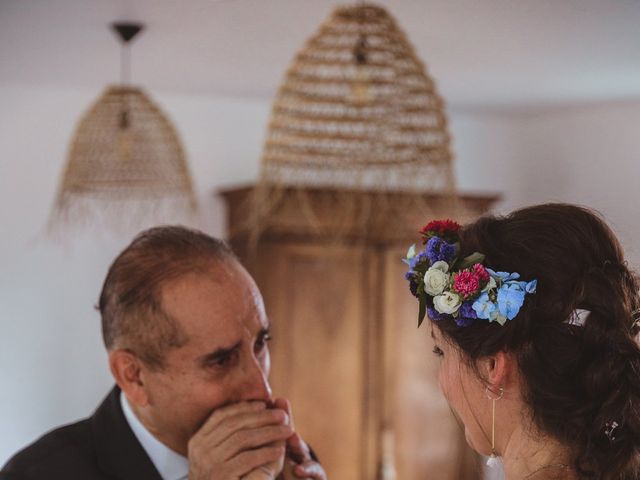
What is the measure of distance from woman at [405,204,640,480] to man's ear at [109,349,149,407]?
2.23 ft

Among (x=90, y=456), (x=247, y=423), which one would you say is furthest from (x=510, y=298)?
(x=90, y=456)

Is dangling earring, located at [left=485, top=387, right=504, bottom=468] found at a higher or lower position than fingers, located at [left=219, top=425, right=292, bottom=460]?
higher

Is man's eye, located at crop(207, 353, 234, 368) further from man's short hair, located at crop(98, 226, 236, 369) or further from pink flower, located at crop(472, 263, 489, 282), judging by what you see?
pink flower, located at crop(472, 263, 489, 282)

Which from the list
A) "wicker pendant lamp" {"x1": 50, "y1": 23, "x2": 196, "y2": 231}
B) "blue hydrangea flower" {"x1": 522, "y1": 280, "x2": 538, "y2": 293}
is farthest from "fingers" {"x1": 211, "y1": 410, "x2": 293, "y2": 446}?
"wicker pendant lamp" {"x1": 50, "y1": 23, "x2": 196, "y2": 231}

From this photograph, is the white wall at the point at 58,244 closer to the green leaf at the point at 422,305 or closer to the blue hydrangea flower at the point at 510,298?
the green leaf at the point at 422,305

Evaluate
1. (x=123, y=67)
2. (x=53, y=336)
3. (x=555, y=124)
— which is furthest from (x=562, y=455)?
(x=555, y=124)

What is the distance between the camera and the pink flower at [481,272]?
147 cm

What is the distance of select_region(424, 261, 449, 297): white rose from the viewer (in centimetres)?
154

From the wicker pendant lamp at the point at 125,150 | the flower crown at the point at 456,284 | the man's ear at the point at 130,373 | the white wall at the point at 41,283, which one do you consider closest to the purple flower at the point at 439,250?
the flower crown at the point at 456,284

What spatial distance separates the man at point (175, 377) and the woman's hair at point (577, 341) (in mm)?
561

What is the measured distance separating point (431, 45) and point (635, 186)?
2069 mm

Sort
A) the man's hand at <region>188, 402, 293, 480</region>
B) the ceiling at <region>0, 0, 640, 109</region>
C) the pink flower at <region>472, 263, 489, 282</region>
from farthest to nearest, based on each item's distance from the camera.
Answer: the ceiling at <region>0, 0, 640, 109</region>, the man's hand at <region>188, 402, 293, 480</region>, the pink flower at <region>472, 263, 489, 282</region>

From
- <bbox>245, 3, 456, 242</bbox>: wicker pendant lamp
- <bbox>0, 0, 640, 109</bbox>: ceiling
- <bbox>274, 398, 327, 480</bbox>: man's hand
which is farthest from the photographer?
<bbox>0, 0, 640, 109</bbox>: ceiling

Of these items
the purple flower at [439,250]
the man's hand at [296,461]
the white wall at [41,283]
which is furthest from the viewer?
the white wall at [41,283]
